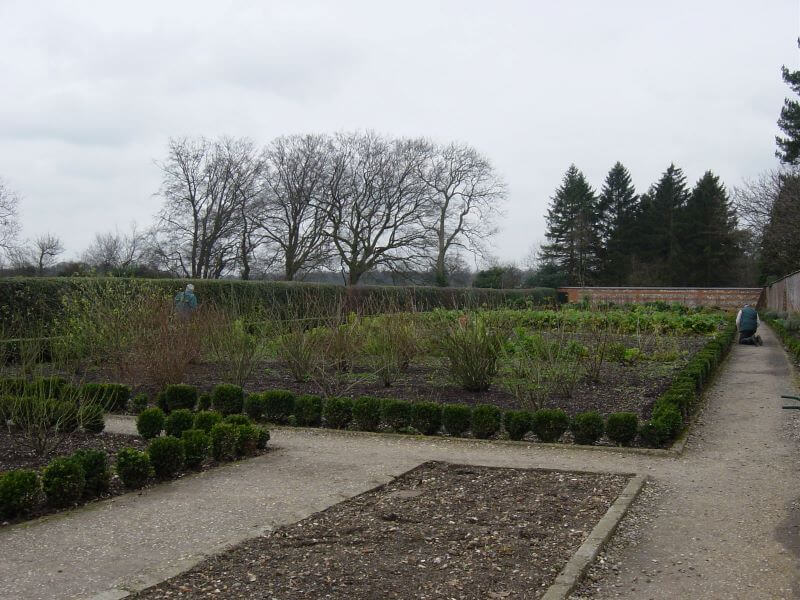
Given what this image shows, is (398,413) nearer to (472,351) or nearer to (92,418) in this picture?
(472,351)

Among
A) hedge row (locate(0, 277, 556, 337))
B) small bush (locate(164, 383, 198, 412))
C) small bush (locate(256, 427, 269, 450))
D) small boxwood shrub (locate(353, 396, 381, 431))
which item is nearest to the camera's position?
small bush (locate(256, 427, 269, 450))

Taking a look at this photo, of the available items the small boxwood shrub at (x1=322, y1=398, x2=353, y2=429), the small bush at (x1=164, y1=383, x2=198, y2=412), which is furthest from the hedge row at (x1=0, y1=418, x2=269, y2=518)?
the small bush at (x1=164, y1=383, x2=198, y2=412)

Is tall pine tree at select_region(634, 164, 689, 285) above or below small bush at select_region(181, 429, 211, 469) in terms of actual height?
above

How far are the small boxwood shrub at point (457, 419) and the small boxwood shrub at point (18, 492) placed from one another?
419 centimetres

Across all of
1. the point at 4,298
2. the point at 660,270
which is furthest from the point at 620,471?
the point at 660,270

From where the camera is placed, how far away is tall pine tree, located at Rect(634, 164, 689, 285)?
50438mm

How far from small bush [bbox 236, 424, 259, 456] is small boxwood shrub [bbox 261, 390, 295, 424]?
5.80 ft

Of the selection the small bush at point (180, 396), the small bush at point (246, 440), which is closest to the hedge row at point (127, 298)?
the small bush at point (180, 396)

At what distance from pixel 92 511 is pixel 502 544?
2.81 meters

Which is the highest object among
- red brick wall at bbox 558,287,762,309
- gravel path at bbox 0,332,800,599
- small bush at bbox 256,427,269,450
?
red brick wall at bbox 558,287,762,309

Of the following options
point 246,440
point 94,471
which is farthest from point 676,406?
point 94,471

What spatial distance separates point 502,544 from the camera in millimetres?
4395

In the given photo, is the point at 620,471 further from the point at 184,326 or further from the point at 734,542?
the point at 184,326

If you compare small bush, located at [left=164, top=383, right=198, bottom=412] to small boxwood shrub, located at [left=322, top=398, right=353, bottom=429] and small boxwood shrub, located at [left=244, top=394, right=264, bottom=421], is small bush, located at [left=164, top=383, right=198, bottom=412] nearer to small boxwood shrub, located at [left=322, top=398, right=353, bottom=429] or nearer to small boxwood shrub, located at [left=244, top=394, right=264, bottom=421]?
small boxwood shrub, located at [left=244, top=394, right=264, bottom=421]
